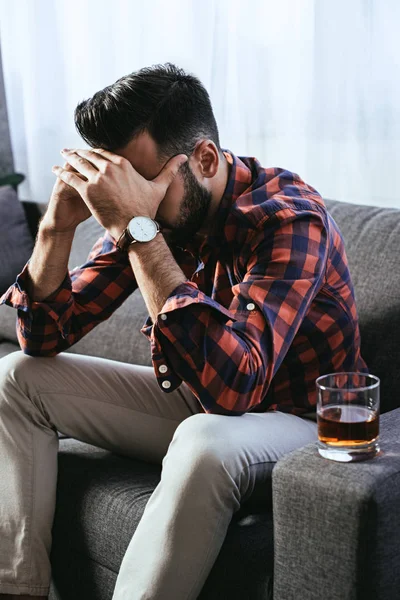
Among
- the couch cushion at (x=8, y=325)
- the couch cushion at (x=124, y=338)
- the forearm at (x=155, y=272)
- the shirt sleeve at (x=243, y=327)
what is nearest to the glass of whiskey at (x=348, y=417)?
the shirt sleeve at (x=243, y=327)

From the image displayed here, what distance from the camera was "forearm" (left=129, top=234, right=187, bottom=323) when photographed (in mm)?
1418

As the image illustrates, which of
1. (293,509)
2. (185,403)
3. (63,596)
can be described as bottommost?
(63,596)

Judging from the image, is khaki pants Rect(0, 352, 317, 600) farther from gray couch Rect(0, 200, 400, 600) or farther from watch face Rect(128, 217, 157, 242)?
watch face Rect(128, 217, 157, 242)

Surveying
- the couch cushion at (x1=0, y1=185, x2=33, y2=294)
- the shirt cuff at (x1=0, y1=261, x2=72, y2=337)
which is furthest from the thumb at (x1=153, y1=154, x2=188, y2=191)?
the couch cushion at (x1=0, y1=185, x2=33, y2=294)

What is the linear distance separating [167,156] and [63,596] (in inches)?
33.6

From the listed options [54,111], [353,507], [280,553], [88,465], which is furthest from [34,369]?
[54,111]

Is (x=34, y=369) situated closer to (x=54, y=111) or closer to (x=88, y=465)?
(x=88, y=465)

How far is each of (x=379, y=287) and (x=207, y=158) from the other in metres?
0.44

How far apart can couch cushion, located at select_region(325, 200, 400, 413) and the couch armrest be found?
454 millimetres

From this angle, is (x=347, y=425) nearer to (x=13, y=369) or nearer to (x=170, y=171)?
(x=170, y=171)

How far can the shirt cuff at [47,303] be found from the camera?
1704 mm

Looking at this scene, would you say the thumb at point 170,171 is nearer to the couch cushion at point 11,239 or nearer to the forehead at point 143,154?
the forehead at point 143,154

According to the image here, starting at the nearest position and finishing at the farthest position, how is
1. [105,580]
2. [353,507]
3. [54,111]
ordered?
1. [353,507]
2. [105,580]
3. [54,111]

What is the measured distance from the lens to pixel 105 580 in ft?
5.08
